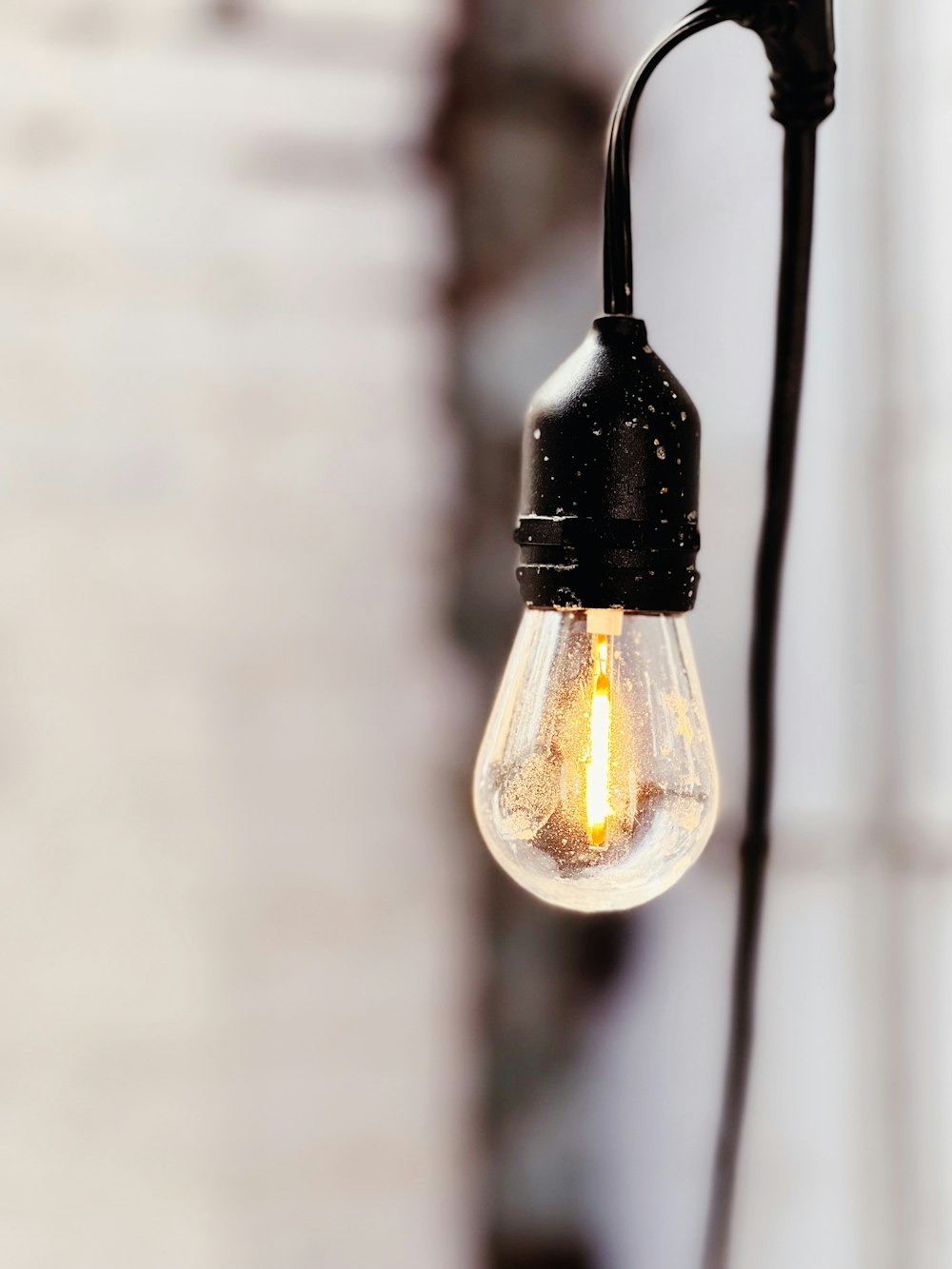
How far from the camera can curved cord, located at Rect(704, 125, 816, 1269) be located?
47cm

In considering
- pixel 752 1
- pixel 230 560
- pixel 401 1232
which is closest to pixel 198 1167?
pixel 401 1232

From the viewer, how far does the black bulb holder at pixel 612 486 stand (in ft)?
1.23

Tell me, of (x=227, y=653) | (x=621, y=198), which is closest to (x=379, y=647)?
(x=227, y=653)

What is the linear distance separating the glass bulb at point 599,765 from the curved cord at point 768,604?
14 cm

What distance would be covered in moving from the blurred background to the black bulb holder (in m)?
0.30

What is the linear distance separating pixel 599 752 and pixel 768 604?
0.62ft

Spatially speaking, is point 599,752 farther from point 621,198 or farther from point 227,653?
point 227,653

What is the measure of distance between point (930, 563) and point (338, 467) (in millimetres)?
386

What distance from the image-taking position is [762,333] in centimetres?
70

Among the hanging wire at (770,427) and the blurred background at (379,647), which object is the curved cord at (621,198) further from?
Result: the blurred background at (379,647)

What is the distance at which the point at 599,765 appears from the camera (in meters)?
0.39

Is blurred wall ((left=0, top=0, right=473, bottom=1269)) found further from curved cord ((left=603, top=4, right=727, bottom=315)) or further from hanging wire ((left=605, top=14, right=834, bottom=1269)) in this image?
curved cord ((left=603, top=4, right=727, bottom=315))

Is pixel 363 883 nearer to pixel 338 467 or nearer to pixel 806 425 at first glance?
pixel 338 467

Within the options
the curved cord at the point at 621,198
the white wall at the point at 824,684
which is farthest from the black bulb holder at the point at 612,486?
the white wall at the point at 824,684
